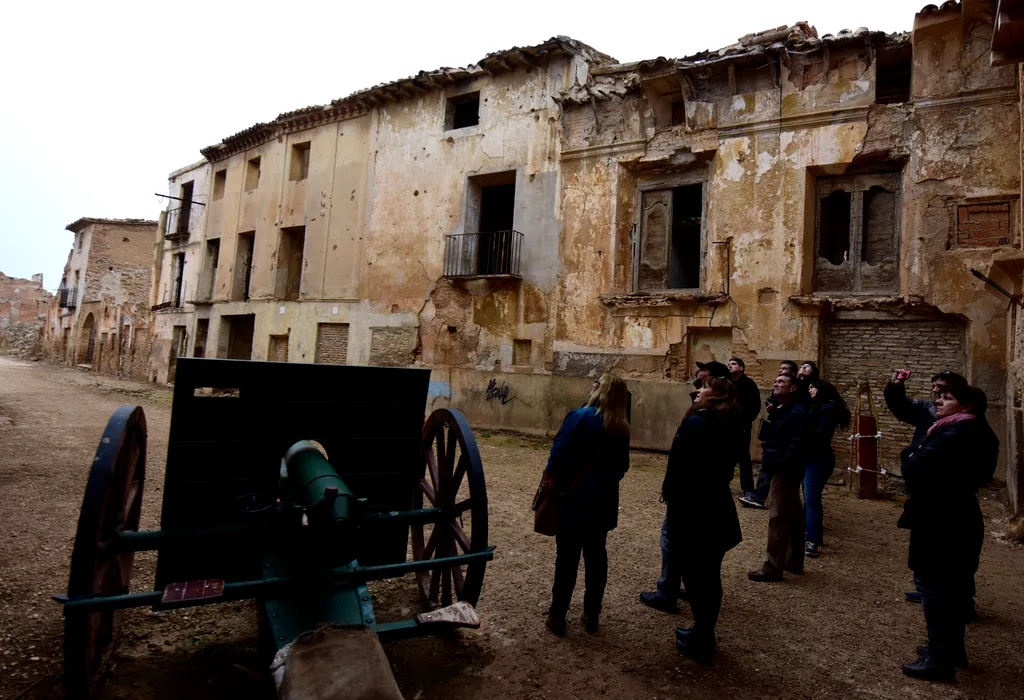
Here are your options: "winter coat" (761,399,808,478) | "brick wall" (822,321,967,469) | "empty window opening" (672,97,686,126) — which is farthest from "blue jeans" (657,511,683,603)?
"empty window opening" (672,97,686,126)

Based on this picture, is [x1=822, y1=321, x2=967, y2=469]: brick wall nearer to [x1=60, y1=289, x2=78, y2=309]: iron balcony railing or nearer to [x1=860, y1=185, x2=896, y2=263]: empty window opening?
[x1=860, y1=185, x2=896, y2=263]: empty window opening

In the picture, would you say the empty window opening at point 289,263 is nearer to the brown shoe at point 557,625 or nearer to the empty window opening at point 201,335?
the empty window opening at point 201,335

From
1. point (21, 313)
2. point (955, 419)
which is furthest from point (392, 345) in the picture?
point (21, 313)

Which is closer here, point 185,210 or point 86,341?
point 185,210

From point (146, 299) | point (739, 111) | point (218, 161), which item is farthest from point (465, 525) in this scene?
point (146, 299)

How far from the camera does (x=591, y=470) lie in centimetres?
336

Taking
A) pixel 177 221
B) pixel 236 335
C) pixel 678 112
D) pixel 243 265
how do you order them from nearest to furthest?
pixel 678 112 → pixel 243 265 → pixel 236 335 → pixel 177 221

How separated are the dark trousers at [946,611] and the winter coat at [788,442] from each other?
1.28m

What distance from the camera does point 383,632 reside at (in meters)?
2.43

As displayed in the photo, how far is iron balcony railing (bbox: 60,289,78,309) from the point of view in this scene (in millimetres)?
31969

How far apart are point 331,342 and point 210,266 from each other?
320 inches

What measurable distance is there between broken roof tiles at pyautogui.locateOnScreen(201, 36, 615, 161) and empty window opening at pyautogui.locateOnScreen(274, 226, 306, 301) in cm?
306

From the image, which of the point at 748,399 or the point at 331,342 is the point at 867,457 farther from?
the point at 331,342

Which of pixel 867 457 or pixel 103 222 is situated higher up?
pixel 103 222
